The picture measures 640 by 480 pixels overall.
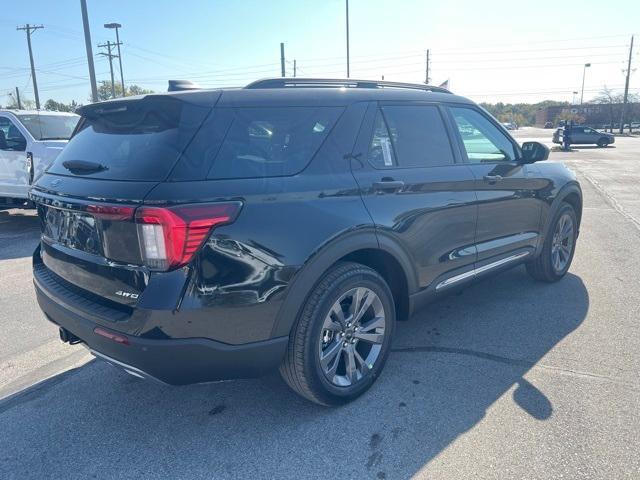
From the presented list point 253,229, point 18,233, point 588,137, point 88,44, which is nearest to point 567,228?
point 253,229

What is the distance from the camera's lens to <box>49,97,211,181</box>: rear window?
235 centimetres

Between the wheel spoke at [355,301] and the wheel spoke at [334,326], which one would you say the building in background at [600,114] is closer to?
the wheel spoke at [355,301]

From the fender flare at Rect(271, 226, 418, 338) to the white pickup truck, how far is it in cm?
673

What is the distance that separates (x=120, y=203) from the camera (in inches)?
88.5

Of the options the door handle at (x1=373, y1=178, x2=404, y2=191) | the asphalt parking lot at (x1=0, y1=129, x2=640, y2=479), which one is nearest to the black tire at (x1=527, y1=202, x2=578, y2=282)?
the asphalt parking lot at (x1=0, y1=129, x2=640, y2=479)

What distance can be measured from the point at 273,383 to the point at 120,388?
38.8 inches

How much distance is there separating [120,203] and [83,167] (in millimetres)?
585

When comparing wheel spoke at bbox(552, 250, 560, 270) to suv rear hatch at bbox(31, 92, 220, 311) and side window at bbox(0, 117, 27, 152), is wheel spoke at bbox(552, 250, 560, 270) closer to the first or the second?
suv rear hatch at bbox(31, 92, 220, 311)

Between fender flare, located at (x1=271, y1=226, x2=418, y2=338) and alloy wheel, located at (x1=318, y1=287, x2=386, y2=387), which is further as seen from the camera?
alloy wheel, located at (x1=318, y1=287, x2=386, y2=387)

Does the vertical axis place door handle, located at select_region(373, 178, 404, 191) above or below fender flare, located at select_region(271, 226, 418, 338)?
above

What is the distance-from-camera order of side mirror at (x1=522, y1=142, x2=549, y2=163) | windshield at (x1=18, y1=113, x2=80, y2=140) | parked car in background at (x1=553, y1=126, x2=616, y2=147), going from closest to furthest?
1. side mirror at (x1=522, y1=142, x2=549, y2=163)
2. windshield at (x1=18, y1=113, x2=80, y2=140)
3. parked car in background at (x1=553, y1=126, x2=616, y2=147)

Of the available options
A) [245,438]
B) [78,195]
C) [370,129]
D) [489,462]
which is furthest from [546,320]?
[78,195]

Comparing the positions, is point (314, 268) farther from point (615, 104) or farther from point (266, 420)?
point (615, 104)

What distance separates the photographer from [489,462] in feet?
7.94
